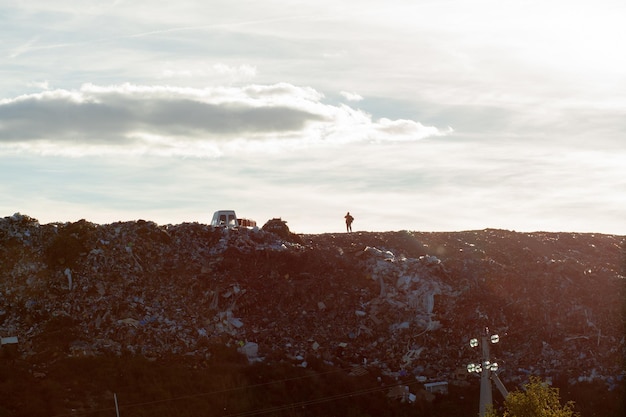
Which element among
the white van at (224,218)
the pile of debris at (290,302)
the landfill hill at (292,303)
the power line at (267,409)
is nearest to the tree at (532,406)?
the power line at (267,409)

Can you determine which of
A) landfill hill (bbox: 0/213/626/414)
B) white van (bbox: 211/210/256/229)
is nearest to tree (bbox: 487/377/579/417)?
landfill hill (bbox: 0/213/626/414)

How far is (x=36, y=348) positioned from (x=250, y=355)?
882cm

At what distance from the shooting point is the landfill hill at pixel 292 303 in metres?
38.6

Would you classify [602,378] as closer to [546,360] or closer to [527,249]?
[546,360]

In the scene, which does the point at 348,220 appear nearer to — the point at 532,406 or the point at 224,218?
the point at 224,218

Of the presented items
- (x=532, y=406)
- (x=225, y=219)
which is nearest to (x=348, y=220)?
(x=225, y=219)

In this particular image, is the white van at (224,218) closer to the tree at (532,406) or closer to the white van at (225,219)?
the white van at (225,219)

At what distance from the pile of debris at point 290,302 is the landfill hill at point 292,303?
0.07m

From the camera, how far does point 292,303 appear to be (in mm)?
41969

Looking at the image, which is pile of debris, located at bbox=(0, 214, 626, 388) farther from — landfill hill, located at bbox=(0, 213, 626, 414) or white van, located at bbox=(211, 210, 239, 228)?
white van, located at bbox=(211, 210, 239, 228)

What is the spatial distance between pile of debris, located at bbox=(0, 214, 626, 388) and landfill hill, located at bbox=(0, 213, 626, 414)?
7 cm

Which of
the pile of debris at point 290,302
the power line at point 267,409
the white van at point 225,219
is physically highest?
the white van at point 225,219

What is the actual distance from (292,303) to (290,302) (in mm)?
108

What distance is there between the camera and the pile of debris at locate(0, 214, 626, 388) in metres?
38.7
